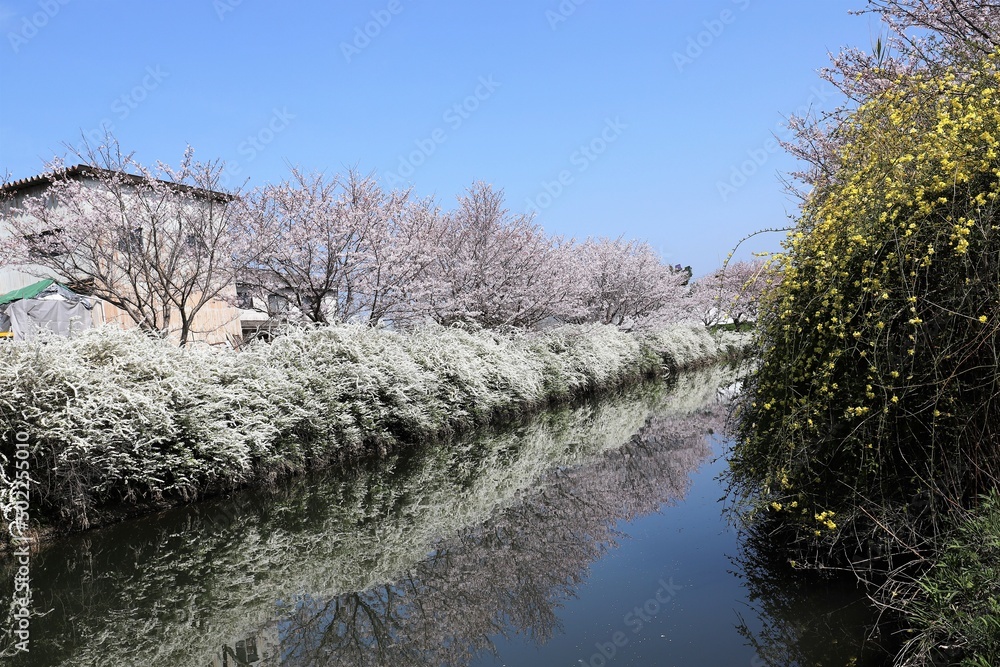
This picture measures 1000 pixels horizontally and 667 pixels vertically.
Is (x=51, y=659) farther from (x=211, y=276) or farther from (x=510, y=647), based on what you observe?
(x=211, y=276)

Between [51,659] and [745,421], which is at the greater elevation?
[51,659]

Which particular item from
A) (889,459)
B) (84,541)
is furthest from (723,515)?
(84,541)

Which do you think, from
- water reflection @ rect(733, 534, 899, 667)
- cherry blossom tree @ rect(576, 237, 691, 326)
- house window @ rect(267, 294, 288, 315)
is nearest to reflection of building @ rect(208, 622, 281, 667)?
water reflection @ rect(733, 534, 899, 667)

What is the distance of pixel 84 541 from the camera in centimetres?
722

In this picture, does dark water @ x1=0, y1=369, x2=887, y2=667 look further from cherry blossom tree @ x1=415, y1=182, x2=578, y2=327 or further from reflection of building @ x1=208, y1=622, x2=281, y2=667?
cherry blossom tree @ x1=415, y1=182, x2=578, y2=327

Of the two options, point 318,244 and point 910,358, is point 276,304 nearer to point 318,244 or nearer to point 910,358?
point 318,244

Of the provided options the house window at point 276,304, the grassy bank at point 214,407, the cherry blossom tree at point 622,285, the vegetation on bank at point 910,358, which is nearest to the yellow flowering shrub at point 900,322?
the vegetation on bank at point 910,358

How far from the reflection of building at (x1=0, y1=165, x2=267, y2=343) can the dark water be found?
5.24m

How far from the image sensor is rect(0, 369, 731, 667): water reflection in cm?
493

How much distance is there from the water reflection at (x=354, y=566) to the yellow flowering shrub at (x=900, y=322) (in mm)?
2304

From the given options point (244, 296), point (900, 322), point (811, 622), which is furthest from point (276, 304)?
point (900, 322)

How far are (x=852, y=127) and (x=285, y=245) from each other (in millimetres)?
10916

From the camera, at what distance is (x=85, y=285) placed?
12133 mm

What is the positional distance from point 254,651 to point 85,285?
9.66 metres
